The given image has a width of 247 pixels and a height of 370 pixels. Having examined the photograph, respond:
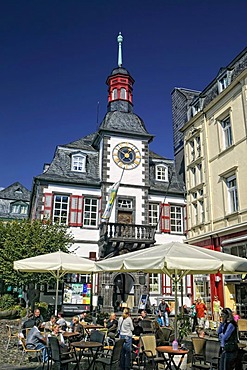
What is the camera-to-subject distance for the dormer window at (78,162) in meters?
24.0

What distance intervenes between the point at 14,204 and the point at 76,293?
853 inches

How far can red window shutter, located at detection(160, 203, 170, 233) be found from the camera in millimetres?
23797

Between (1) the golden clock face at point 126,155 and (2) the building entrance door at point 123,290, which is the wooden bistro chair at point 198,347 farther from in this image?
(1) the golden clock face at point 126,155

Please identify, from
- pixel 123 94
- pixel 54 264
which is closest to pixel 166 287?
pixel 54 264

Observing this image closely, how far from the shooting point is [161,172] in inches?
1032

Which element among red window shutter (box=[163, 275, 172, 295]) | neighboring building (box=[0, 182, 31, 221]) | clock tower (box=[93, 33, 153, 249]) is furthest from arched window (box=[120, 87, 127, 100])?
neighboring building (box=[0, 182, 31, 221])

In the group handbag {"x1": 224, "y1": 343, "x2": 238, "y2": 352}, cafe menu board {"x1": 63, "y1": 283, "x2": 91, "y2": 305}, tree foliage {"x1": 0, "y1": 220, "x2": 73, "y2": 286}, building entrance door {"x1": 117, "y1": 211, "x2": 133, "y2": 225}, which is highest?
building entrance door {"x1": 117, "y1": 211, "x2": 133, "y2": 225}

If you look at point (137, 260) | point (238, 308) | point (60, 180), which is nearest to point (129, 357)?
point (137, 260)

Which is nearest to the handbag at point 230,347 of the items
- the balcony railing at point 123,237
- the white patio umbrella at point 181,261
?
the white patio umbrella at point 181,261

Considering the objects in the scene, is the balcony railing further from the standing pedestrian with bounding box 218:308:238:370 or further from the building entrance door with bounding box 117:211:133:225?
the standing pedestrian with bounding box 218:308:238:370

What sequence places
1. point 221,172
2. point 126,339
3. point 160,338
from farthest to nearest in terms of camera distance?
point 221,172 < point 160,338 < point 126,339

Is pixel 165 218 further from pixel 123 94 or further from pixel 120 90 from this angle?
pixel 120 90

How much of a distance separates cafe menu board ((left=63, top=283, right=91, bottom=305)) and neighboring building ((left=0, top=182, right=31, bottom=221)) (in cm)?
1957

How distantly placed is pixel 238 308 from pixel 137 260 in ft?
33.7
